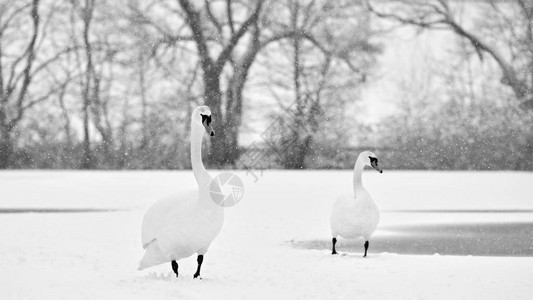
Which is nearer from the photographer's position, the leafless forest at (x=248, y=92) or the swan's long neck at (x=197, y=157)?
the swan's long neck at (x=197, y=157)

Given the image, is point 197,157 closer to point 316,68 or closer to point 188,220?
point 188,220

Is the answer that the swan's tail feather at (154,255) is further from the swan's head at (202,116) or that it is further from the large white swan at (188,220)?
the swan's head at (202,116)

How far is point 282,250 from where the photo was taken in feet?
30.8

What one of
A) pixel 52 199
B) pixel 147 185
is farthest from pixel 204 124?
pixel 147 185

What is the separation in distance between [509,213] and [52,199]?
9598mm

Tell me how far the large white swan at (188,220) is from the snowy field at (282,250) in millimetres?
271

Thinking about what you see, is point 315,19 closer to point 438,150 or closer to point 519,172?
point 438,150

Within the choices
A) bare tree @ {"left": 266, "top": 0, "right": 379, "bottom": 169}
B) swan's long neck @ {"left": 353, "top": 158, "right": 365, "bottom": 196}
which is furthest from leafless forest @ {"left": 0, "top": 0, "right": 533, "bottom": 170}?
swan's long neck @ {"left": 353, "top": 158, "right": 365, "bottom": 196}

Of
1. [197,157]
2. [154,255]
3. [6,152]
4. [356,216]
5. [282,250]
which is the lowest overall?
[282,250]

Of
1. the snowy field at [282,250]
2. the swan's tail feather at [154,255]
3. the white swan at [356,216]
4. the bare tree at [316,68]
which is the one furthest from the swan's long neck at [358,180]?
the bare tree at [316,68]

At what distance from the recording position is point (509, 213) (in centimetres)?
1538

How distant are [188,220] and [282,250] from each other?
2814mm

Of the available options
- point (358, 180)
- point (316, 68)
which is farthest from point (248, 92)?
point (358, 180)

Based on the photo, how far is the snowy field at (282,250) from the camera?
6750 millimetres
